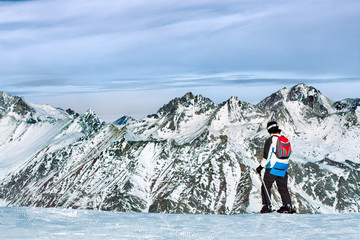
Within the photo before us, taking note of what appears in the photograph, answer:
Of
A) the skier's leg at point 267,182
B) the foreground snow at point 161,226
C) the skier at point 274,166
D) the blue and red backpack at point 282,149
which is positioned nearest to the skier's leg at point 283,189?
the skier at point 274,166

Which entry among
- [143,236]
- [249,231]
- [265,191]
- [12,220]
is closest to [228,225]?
[249,231]

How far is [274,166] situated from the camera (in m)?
27.5

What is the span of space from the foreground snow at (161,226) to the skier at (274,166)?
2872mm

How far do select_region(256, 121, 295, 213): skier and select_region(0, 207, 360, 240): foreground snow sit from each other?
9.42 ft

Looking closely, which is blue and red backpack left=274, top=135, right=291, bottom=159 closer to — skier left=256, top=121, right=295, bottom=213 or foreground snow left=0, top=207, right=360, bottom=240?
skier left=256, top=121, right=295, bottom=213

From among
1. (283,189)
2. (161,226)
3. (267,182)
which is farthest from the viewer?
(267,182)

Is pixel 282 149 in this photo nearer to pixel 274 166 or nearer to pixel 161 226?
pixel 274 166

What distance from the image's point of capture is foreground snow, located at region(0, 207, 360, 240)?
1869 cm

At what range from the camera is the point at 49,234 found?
59.7 ft

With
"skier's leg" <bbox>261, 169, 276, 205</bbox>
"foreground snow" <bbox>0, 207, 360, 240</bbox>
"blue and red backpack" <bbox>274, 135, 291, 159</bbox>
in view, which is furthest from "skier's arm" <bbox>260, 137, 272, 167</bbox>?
"foreground snow" <bbox>0, 207, 360, 240</bbox>

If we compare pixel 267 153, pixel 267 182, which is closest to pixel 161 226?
pixel 267 153

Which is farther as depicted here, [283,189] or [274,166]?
[283,189]

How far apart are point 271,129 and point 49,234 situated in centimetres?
1547

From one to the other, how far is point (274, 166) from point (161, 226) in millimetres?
9789
